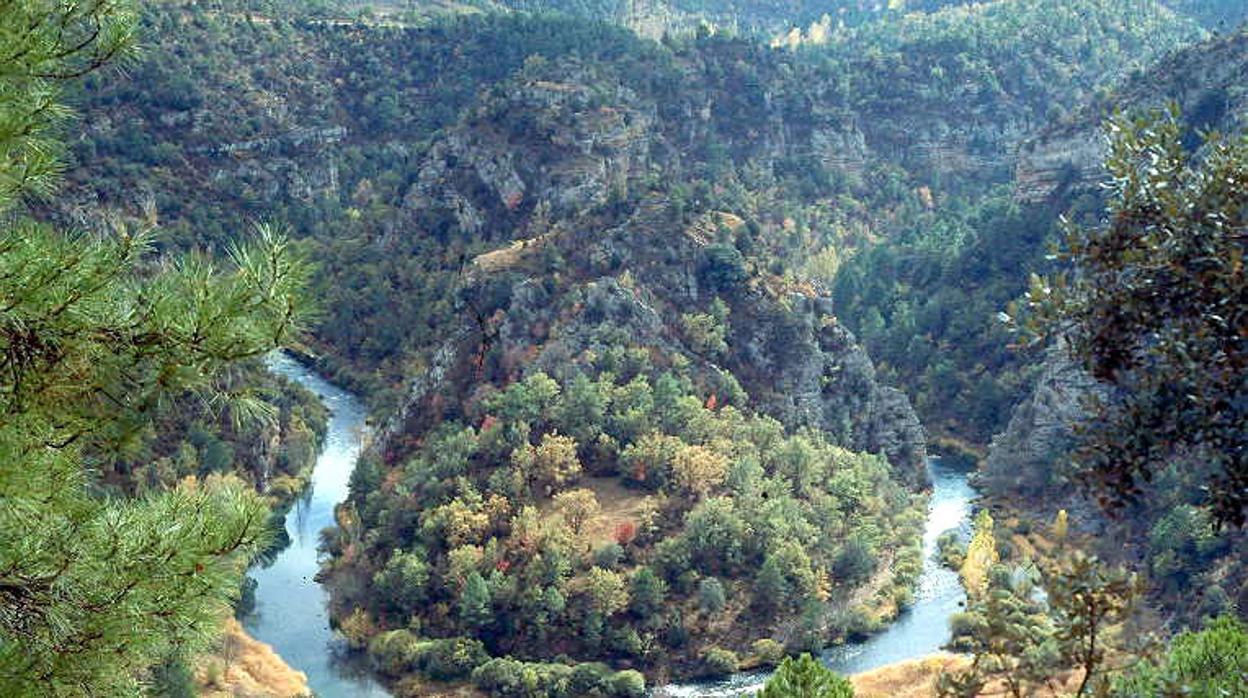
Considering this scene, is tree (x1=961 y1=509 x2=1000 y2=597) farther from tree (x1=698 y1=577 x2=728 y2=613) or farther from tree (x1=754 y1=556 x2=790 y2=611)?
tree (x1=698 y1=577 x2=728 y2=613)

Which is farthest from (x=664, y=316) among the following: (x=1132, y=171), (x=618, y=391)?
(x=1132, y=171)

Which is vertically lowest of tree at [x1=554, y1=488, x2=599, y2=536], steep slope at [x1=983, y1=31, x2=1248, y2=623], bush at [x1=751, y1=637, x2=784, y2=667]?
bush at [x1=751, y1=637, x2=784, y2=667]

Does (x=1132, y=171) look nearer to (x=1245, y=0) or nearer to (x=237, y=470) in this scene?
(x=237, y=470)

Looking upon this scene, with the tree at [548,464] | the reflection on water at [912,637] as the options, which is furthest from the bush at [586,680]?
the tree at [548,464]

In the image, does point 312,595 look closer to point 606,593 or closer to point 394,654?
point 394,654

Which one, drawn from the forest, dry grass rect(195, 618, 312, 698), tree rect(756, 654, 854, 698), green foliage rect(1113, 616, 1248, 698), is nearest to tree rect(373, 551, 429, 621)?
the forest

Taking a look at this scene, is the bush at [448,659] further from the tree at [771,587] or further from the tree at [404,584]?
the tree at [771,587]

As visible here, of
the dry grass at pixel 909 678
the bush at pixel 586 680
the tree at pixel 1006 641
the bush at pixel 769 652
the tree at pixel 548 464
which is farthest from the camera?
the tree at pixel 548 464
